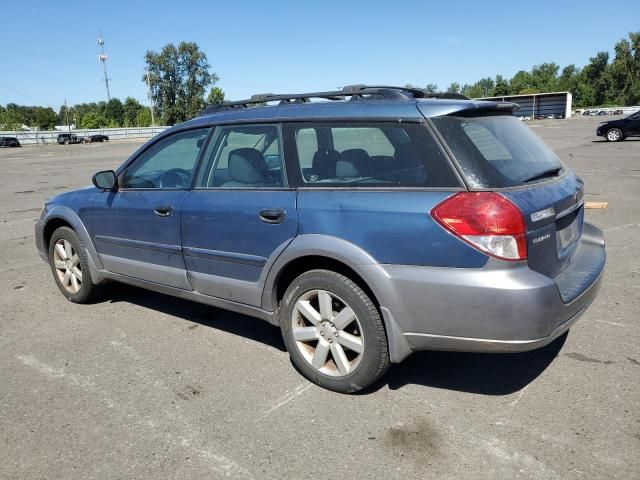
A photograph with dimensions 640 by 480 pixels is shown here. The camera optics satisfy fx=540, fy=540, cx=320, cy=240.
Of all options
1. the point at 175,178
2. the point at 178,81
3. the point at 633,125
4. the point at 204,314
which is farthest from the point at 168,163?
the point at 178,81

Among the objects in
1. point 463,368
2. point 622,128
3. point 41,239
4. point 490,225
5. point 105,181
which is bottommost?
point 463,368

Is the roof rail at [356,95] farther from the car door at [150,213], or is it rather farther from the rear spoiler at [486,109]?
the car door at [150,213]

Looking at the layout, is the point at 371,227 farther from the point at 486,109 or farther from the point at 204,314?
the point at 204,314

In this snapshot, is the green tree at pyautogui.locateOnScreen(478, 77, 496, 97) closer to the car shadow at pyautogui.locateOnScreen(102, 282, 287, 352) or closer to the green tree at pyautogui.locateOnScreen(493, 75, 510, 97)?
the green tree at pyautogui.locateOnScreen(493, 75, 510, 97)

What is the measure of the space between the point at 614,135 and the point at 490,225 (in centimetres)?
2580

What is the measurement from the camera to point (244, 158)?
3.69 metres

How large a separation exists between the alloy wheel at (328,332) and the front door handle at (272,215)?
0.48m

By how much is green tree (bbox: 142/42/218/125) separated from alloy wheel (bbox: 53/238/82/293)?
91.8 m

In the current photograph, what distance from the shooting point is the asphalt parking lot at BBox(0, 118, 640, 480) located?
257 centimetres

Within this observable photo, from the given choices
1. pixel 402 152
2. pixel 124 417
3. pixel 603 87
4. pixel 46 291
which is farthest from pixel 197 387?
pixel 603 87

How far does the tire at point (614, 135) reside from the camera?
→ 24484 millimetres

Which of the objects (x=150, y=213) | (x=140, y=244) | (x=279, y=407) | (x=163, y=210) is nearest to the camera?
(x=279, y=407)

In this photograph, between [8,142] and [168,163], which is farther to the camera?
[8,142]

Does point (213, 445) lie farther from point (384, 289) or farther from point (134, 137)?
point (134, 137)
